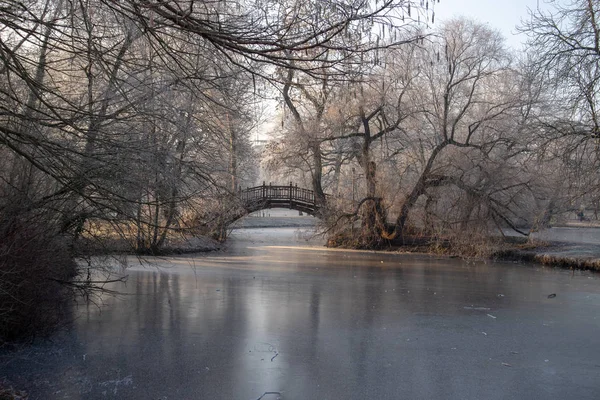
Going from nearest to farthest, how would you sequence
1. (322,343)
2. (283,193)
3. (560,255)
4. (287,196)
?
(322,343), (560,255), (287,196), (283,193)

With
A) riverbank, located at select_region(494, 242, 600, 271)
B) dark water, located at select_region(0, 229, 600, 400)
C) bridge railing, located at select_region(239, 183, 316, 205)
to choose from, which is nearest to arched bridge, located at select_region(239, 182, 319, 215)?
bridge railing, located at select_region(239, 183, 316, 205)

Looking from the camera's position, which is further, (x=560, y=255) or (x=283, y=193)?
(x=283, y=193)

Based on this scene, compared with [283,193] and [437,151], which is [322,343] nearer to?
[437,151]

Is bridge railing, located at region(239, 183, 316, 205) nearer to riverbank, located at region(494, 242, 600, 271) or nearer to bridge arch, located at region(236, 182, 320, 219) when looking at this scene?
bridge arch, located at region(236, 182, 320, 219)

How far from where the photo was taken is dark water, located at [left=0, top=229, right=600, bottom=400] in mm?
6340

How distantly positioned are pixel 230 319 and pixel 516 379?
15.8 ft

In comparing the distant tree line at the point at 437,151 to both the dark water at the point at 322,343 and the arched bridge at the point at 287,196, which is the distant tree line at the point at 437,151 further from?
the dark water at the point at 322,343

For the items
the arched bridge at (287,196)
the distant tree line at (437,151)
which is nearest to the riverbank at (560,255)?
the distant tree line at (437,151)

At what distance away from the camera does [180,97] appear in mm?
9641

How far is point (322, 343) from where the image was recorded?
26.9 ft

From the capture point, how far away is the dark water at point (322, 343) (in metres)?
6.34

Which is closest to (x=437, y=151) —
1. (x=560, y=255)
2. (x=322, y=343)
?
(x=560, y=255)

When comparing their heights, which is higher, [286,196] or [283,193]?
[283,193]

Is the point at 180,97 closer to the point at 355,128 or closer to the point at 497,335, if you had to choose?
the point at 497,335
